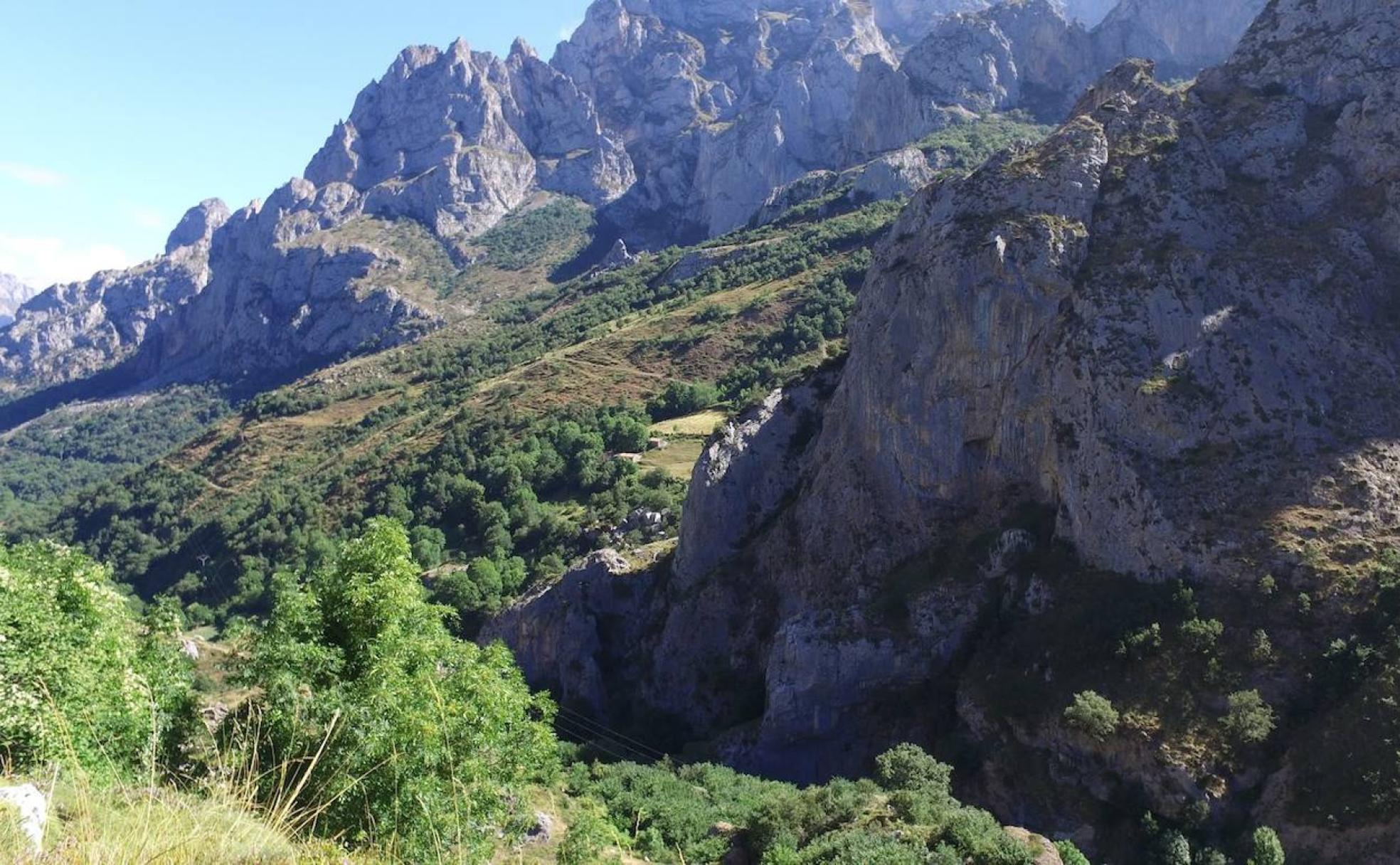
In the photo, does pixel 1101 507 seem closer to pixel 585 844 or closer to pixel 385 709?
pixel 585 844

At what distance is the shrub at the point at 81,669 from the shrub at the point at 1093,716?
22.0 metres

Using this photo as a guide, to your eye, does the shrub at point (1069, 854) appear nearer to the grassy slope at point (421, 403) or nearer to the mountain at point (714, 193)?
the grassy slope at point (421, 403)

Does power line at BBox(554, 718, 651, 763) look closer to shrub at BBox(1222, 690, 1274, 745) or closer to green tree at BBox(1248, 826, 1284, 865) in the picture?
shrub at BBox(1222, 690, 1274, 745)

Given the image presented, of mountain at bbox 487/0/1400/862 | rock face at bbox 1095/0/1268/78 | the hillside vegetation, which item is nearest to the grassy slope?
mountain at bbox 487/0/1400/862

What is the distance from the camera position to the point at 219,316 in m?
189

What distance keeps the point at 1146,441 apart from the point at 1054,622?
7.07m

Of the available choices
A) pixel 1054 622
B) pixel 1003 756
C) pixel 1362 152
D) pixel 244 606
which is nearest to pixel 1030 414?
pixel 1054 622

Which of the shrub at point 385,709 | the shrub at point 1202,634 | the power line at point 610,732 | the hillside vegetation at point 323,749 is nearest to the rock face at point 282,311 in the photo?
the power line at point 610,732

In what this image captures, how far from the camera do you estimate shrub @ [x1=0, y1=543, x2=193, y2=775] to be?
1122cm

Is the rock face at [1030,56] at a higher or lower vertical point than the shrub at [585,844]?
higher

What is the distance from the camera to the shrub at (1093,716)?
24.0 m

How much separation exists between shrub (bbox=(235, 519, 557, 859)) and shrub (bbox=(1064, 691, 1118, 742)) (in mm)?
15331

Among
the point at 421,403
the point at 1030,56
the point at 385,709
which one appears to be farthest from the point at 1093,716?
the point at 1030,56

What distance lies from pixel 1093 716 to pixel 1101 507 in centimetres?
785
